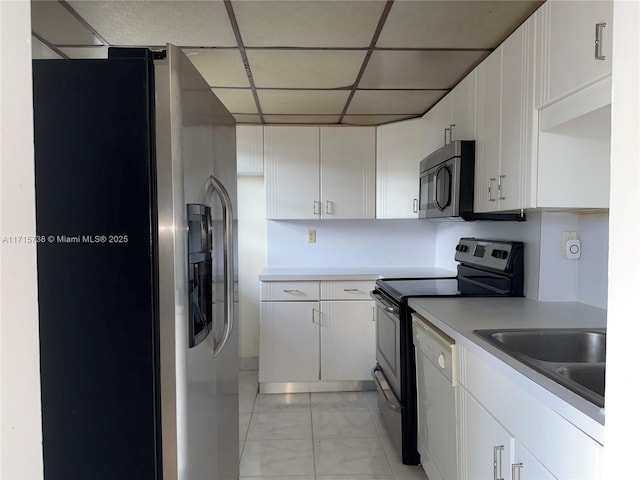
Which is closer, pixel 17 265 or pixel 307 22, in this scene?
pixel 17 265

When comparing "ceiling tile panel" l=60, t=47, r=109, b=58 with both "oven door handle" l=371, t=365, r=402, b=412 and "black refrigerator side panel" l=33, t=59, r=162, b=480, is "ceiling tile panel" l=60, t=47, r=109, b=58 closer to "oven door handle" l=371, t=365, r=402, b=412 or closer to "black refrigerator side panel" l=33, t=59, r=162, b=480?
"black refrigerator side panel" l=33, t=59, r=162, b=480

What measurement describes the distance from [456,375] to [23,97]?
149 centimetres

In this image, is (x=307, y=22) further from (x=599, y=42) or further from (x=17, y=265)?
(x=17, y=265)

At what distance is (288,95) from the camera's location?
8.62ft

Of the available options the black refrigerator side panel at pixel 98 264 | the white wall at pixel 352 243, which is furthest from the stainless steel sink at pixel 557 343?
the white wall at pixel 352 243

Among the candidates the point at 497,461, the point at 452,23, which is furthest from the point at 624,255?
the point at 452,23

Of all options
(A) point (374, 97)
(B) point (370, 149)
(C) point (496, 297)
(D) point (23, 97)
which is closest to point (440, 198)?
(C) point (496, 297)

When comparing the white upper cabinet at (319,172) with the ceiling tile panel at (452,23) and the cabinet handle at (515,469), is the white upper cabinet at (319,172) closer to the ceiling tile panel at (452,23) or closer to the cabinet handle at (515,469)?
the ceiling tile panel at (452,23)

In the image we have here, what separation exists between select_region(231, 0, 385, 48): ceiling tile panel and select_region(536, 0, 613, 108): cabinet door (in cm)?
62

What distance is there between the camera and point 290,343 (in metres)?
3.07

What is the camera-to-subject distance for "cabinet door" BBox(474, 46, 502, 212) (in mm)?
1905

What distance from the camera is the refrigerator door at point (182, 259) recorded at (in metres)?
1.13

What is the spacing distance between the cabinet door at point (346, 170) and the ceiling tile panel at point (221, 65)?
3.29 feet

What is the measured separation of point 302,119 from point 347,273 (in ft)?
4.07
